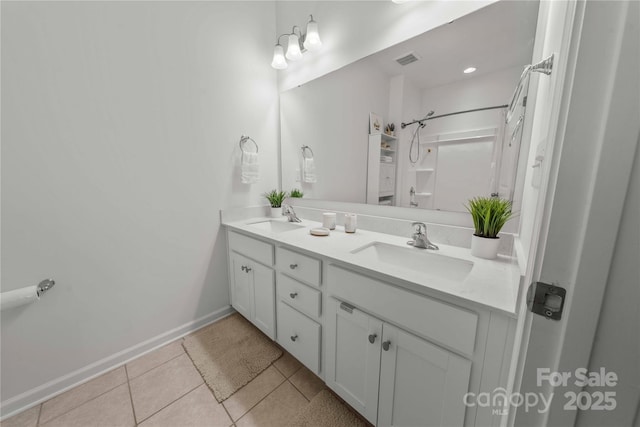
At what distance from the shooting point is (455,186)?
1.14 m

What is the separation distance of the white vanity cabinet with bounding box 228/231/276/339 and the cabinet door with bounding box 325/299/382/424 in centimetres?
47

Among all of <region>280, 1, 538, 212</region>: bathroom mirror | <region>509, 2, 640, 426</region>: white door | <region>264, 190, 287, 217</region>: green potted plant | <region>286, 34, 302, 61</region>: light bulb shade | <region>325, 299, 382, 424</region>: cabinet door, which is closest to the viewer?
<region>509, 2, 640, 426</region>: white door

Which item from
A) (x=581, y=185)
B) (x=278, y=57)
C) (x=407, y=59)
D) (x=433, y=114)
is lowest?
(x=581, y=185)

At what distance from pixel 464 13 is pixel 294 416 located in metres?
2.02

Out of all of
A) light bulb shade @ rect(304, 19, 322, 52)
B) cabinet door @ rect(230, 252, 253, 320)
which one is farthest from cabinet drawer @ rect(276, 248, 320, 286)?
light bulb shade @ rect(304, 19, 322, 52)

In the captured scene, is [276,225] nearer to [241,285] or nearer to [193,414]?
[241,285]

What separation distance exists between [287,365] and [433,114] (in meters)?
1.66

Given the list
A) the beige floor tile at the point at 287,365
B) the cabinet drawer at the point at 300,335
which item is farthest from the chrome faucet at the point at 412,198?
the beige floor tile at the point at 287,365

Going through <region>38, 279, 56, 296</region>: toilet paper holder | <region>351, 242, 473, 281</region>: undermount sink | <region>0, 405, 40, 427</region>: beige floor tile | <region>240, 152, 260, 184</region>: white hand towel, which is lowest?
<region>0, 405, 40, 427</region>: beige floor tile

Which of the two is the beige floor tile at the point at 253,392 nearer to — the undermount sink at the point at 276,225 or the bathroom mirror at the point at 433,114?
the undermount sink at the point at 276,225

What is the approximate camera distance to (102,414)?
1072 mm

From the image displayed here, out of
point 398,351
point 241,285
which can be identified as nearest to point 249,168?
point 241,285

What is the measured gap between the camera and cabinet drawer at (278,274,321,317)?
3.51ft

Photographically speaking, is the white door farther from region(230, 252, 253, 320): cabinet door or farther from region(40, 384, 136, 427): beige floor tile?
region(40, 384, 136, 427): beige floor tile
